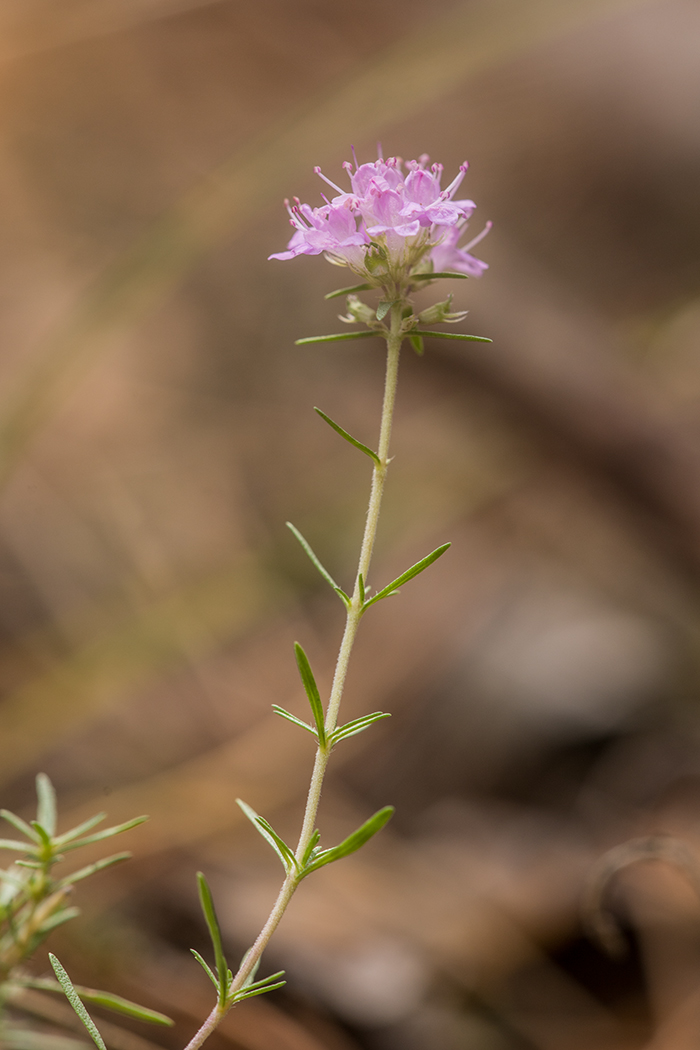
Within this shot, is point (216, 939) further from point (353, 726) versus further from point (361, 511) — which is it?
point (361, 511)

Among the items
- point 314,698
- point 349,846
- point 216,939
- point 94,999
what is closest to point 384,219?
point 314,698

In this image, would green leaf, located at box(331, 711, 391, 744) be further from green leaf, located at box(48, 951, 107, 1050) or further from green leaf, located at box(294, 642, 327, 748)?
green leaf, located at box(48, 951, 107, 1050)

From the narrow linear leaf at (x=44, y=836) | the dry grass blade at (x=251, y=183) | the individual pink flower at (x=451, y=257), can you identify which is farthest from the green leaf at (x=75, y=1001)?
the dry grass blade at (x=251, y=183)

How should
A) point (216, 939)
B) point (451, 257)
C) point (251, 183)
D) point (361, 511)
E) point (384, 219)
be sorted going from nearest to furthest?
point (216, 939) < point (384, 219) < point (451, 257) < point (251, 183) < point (361, 511)

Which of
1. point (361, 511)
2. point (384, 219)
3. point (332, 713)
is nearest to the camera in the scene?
point (332, 713)

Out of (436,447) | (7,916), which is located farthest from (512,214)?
(7,916)

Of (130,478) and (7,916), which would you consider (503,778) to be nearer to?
(7,916)

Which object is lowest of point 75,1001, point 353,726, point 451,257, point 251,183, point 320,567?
point 75,1001
